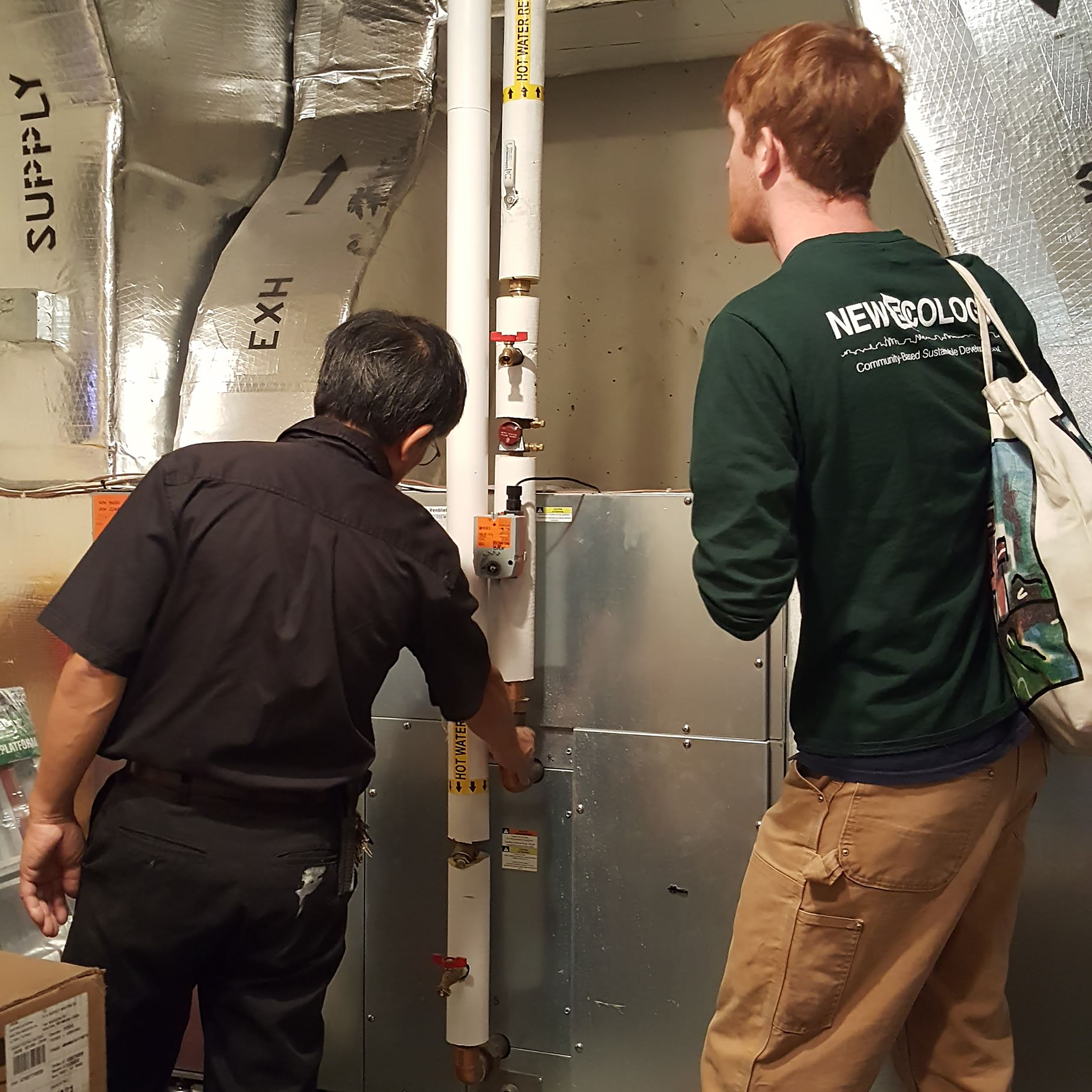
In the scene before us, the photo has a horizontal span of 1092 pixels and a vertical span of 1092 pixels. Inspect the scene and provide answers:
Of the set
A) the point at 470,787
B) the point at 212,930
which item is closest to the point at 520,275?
the point at 470,787

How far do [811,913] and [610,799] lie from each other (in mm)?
693

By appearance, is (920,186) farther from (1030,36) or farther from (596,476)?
(596,476)

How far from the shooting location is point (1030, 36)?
1510 millimetres

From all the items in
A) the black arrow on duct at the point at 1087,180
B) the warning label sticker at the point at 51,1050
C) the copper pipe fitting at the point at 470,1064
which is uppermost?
the black arrow on duct at the point at 1087,180

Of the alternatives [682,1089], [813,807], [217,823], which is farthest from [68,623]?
[682,1089]

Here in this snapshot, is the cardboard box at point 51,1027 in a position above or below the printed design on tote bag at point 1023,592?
below

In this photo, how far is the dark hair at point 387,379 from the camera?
1201mm

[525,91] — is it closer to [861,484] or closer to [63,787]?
[861,484]

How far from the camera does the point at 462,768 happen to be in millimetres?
1589

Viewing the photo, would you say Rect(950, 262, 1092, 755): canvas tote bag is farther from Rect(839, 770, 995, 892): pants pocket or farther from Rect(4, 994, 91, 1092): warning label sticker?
Rect(4, 994, 91, 1092): warning label sticker

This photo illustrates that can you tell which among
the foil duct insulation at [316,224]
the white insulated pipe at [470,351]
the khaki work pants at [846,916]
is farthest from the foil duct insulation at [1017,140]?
the foil duct insulation at [316,224]

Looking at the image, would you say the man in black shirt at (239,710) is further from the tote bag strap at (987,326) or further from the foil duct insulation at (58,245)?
the foil duct insulation at (58,245)

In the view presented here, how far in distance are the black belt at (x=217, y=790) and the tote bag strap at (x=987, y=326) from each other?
2.75 feet

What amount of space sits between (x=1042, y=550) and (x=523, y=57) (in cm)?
110
